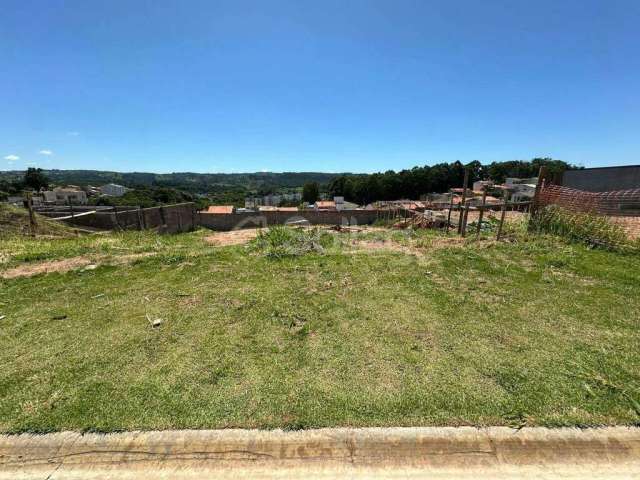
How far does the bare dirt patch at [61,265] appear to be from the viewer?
451 cm

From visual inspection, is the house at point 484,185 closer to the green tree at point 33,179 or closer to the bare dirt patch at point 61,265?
the bare dirt patch at point 61,265

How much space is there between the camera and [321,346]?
2.44 metres

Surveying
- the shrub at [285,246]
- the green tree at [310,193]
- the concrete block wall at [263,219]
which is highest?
the shrub at [285,246]

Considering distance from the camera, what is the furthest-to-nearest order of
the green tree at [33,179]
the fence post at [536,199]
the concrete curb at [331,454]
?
the green tree at [33,179], the fence post at [536,199], the concrete curb at [331,454]

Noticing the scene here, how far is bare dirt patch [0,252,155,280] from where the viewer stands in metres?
4.51

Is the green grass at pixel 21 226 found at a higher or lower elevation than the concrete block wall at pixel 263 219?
higher

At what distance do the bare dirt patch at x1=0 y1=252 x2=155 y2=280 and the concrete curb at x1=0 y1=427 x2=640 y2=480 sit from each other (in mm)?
4001

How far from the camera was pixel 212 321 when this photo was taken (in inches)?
114

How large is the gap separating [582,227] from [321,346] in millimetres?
6420

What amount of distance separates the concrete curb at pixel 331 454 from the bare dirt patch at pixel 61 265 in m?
4.00

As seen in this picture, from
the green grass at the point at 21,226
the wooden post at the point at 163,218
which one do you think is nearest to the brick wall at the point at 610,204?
the wooden post at the point at 163,218

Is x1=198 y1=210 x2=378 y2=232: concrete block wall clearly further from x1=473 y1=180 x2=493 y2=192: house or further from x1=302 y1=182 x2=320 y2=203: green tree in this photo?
x1=302 y1=182 x2=320 y2=203: green tree

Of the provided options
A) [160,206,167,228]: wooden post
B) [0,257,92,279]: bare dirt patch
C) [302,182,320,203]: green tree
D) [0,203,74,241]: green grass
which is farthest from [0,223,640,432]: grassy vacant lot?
[302,182,320,203]: green tree

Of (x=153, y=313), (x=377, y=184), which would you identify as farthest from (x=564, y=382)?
(x=377, y=184)
